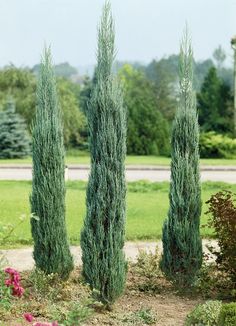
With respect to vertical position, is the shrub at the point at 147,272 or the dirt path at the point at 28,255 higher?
the shrub at the point at 147,272

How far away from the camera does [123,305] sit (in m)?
8.54

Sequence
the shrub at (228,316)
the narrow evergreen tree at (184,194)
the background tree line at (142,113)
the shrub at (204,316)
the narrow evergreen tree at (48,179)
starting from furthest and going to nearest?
the background tree line at (142,113)
the narrow evergreen tree at (184,194)
the narrow evergreen tree at (48,179)
the shrub at (204,316)
the shrub at (228,316)

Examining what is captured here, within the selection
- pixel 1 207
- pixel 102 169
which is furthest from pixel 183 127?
pixel 1 207

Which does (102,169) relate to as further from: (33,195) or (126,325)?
(126,325)

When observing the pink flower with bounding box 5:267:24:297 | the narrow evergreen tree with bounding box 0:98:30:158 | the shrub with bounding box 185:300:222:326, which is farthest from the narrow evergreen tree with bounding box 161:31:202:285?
the narrow evergreen tree with bounding box 0:98:30:158

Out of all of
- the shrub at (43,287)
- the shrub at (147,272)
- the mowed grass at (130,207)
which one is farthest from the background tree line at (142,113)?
the shrub at (43,287)

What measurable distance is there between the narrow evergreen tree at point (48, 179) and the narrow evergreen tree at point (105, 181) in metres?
0.49

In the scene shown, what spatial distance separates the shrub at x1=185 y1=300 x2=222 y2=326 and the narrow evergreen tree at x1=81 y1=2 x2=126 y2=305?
40.1 inches

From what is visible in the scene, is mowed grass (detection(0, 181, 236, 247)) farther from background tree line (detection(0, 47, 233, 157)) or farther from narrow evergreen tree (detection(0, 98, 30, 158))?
narrow evergreen tree (detection(0, 98, 30, 158))

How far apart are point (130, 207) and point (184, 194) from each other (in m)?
7.66

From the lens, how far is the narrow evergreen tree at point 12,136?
34719mm

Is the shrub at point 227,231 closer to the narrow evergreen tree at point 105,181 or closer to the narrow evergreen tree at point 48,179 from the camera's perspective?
the narrow evergreen tree at point 105,181

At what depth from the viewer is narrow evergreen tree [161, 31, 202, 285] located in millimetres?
8820

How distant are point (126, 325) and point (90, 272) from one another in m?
0.85
